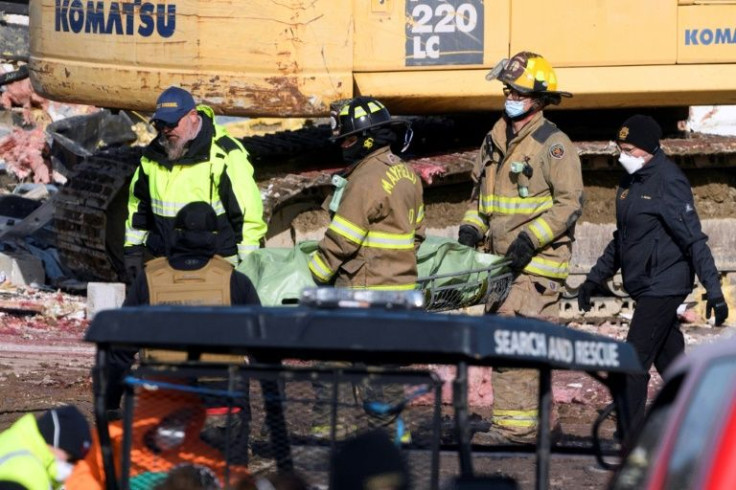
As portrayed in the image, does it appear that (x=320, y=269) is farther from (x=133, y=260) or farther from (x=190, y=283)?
(x=190, y=283)

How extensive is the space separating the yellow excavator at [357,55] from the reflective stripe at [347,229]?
2.91 meters

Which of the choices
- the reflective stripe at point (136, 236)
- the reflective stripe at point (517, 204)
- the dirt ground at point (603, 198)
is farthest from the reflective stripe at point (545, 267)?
the dirt ground at point (603, 198)

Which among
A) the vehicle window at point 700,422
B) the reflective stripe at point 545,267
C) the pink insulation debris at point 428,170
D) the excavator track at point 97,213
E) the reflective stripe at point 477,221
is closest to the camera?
the vehicle window at point 700,422

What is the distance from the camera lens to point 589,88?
1091 centimetres

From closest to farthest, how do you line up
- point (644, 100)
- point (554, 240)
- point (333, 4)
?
1. point (554, 240)
2. point (333, 4)
3. point (644, 100)

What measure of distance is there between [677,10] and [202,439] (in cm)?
719

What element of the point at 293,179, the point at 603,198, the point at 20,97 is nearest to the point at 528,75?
the point at 293,179

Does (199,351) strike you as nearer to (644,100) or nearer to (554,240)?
(554,240)

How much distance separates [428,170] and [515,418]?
11.3 feet

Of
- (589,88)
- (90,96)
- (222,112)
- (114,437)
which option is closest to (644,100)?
(589,88)

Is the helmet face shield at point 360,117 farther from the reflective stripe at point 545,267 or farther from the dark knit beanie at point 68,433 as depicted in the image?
the dark knit beanie at point 68,433

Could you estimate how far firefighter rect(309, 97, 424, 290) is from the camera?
7734 millimetres

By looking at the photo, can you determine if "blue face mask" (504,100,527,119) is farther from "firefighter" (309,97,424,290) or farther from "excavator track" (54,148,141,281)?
"excavator track" (54,148,141,281)

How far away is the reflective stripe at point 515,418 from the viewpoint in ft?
27.0
